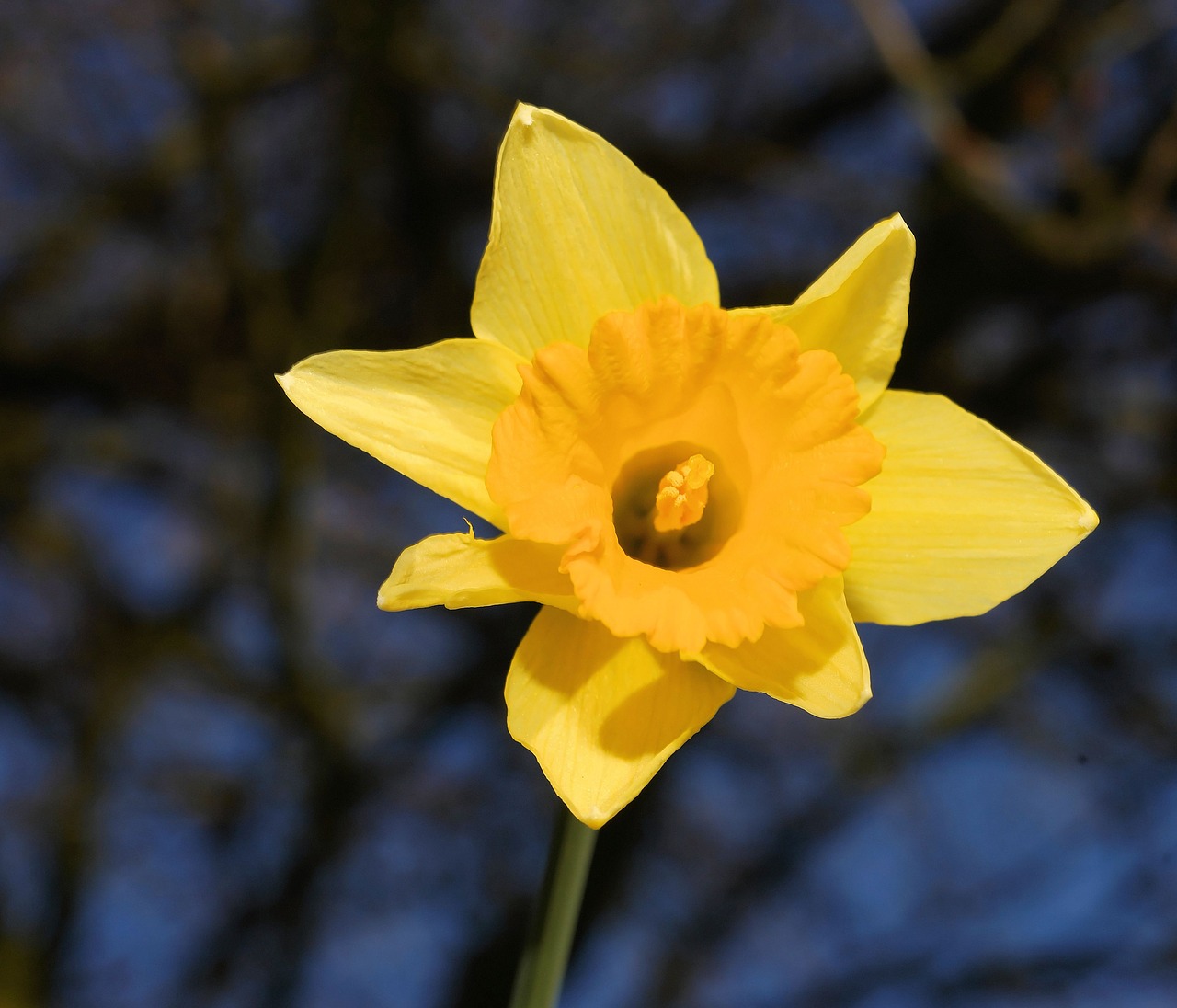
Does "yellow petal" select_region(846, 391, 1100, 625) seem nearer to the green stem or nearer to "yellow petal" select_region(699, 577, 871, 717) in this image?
"yellow petal" select_region(699, 577, 871, 717)

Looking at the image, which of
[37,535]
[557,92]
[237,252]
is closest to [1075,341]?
[557,92]

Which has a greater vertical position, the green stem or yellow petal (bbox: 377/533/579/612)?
yellow petal (bbox: 377/533/579/612)

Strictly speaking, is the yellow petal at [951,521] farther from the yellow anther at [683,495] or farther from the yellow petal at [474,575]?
the yellow petal at [474,575]

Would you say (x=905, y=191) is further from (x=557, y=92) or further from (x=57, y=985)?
(x=57, y=985)

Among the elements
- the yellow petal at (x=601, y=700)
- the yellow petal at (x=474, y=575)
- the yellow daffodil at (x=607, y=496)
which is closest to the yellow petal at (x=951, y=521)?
the yellow daffodil at (x=607, y=496)

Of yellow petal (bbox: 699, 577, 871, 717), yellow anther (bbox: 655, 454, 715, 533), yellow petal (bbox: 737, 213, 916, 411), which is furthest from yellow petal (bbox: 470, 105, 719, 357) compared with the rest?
yellow petal (bbox: 699, 577, 871, 717)

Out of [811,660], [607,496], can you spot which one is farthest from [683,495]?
[811,660]

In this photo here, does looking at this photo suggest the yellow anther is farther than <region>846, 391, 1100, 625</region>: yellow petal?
Yes
